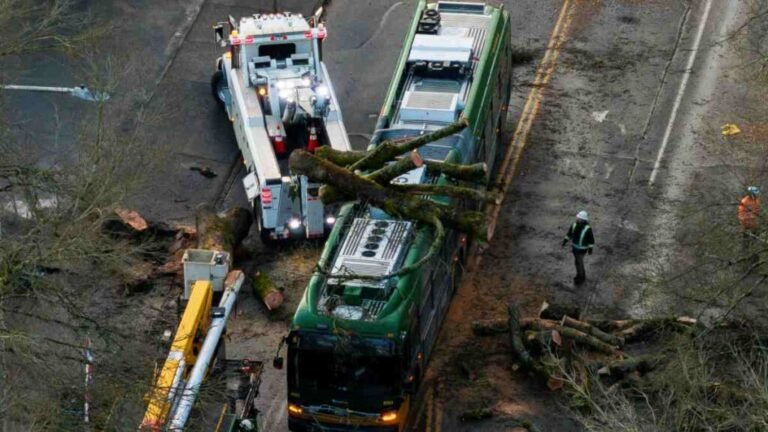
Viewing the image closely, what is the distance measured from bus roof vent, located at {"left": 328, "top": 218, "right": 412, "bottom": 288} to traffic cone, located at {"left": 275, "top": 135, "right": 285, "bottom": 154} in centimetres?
496

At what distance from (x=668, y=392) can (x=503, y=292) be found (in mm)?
6315

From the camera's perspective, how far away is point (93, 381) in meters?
20.8

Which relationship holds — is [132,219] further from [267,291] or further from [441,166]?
[441,166]

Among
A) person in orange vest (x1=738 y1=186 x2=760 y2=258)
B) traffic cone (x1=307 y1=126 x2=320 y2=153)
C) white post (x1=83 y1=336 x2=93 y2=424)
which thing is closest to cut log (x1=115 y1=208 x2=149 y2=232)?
traffic cone (x1=307 y1=126 x2=320 y2=153)

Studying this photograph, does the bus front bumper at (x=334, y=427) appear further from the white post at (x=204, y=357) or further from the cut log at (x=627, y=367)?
the cut log at (x=627, y=367)

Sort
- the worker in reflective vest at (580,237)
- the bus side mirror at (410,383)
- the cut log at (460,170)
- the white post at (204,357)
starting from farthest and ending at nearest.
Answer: the worker in reflective vest at (580,237), the cut log at (460,170), the bus side mirror at (410,383), the white post at (204,357)

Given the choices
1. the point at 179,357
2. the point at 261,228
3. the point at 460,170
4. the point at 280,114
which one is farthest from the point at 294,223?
the point at 179,357

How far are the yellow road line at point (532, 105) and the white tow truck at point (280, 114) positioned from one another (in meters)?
3.34

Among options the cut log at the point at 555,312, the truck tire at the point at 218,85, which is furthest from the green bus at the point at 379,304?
the truck tire at the point at 218,85

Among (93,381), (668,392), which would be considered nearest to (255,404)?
(93,381)

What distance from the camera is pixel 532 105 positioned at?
34.2m

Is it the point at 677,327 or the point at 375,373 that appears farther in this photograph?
the point at 677,327

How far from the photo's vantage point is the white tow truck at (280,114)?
28344 millimetres

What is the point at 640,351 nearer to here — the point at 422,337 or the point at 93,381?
the point at 422,337
